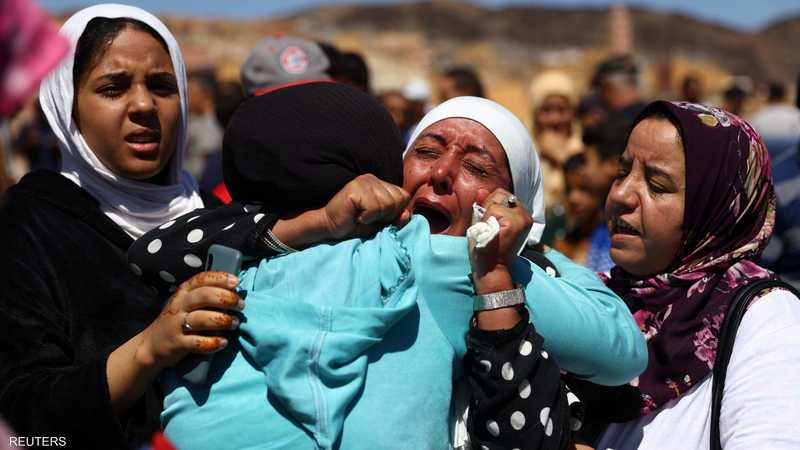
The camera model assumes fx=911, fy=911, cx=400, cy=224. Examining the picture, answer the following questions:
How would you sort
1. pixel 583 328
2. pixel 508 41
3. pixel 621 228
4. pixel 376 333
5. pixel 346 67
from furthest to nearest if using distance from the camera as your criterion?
1. pixel 508 41
2. pixel 346 67
3. pixel 621 228
4. pixel 583 328
5. pixel 376 333

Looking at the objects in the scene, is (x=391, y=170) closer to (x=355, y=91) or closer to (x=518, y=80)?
(x=355, y=91)

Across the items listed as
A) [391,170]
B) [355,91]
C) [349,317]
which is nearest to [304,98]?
[355,91]

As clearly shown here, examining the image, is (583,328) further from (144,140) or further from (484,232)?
(144,140)

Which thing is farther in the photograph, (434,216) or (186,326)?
(434,216)

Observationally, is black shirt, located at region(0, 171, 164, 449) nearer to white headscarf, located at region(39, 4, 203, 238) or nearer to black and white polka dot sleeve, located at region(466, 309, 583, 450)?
white headscarf, located at region(39, 4, 203, 238)

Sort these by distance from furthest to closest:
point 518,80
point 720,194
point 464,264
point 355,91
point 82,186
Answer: point 518,80
point 82,186
point 720,194
point 355,91
point 464,264

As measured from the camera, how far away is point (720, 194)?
2484mm

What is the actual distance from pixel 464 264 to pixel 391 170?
288 millimetres

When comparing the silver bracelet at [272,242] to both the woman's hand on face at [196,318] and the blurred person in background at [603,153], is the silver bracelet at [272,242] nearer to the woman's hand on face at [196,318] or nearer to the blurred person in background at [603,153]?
the woman's hand on face at [196,318]

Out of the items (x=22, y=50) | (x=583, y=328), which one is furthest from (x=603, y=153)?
(x=22, y=50)

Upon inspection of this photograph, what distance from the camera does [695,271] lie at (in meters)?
2.49

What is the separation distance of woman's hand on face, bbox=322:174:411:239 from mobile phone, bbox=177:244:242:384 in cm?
21

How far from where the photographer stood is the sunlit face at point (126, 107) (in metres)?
2.73

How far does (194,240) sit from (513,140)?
87 cm
